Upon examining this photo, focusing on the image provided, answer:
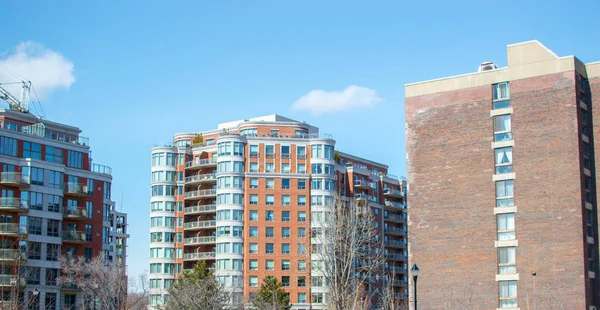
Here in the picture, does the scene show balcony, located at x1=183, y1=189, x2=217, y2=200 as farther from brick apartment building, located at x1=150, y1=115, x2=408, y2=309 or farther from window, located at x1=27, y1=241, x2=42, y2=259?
window, located at x1=27, y1=241, x2=42, y2=259

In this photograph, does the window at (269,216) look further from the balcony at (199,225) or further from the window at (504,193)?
the window at (504,193)

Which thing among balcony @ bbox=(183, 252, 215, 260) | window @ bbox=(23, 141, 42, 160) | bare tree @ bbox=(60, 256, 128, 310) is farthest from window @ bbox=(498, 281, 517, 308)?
balcony @ bbox=(183, 252, 215, 260)

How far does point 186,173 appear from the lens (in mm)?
130000

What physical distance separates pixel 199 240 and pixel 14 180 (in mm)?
38577

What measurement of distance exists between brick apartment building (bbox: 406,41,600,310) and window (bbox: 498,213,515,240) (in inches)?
3.4

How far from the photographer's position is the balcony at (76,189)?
324 feet

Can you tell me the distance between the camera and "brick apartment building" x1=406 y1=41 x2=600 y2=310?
68562mm

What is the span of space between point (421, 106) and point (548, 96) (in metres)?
12.0

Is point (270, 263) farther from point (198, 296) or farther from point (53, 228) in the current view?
point (198, 296)

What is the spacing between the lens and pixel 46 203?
95.4 m

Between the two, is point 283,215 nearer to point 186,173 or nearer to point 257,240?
point 257,240

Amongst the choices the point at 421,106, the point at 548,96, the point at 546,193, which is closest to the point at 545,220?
the point at 546,193

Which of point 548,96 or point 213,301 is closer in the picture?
point 548,96

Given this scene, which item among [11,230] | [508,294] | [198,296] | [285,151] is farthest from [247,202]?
[508,294]
